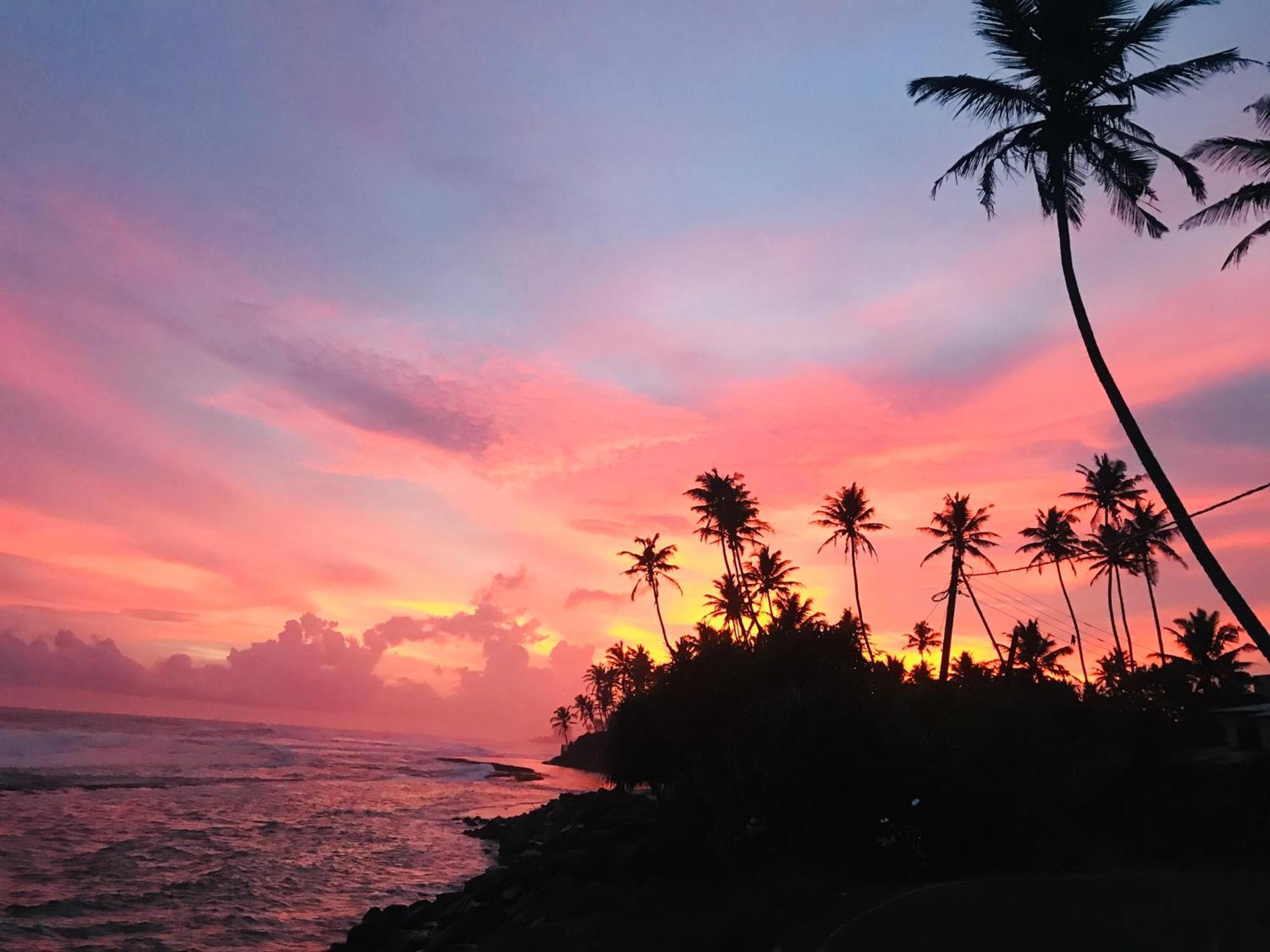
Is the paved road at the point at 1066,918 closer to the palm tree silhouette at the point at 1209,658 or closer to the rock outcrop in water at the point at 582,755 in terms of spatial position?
the palm tree silhouette at the point at 1209,658

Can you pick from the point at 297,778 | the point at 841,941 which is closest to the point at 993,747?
the point at 841,941

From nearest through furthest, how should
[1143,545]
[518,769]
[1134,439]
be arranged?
[1134,439], [1143,545], [518,769]

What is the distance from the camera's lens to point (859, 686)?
22250 mm

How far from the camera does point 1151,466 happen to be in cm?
1706

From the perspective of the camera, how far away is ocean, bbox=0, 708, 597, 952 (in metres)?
24.5

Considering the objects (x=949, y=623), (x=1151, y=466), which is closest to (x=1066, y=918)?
(x=1151, y=466)

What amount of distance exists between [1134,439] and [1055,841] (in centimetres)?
1609

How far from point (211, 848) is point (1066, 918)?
37.2 metres

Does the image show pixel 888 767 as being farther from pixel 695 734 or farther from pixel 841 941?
pixel 841 941

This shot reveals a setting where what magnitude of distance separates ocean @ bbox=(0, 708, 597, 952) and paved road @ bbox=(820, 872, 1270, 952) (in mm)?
17761

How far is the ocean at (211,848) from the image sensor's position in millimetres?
24500

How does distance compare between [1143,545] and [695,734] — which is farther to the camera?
[1143,545]

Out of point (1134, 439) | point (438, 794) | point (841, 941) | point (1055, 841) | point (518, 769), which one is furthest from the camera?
point (518, 769)

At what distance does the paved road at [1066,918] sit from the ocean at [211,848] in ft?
58.3
